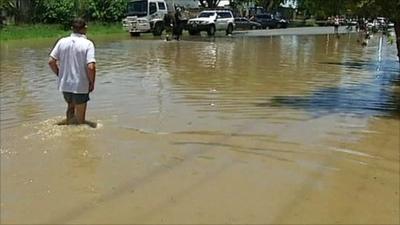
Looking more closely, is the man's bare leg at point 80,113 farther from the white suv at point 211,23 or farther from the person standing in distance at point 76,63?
the white suv at point 211,23

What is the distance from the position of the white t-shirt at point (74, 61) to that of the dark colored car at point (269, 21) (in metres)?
51.9

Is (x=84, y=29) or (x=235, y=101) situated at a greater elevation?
(x=84, y=29)

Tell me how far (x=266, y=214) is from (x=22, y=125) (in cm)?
530

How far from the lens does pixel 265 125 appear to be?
9.62 m

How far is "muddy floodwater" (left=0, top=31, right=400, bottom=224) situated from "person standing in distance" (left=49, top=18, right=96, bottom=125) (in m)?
0.61

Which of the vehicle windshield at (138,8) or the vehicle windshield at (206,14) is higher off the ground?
the vehicle windshield at (138,8)

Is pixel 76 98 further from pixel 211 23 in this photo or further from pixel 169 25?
pixel 211 23

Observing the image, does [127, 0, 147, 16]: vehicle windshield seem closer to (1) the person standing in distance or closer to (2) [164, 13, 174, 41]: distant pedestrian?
(2) [164, 13, 174, 41]: distant pedestrian

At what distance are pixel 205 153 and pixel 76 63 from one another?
2256 mm

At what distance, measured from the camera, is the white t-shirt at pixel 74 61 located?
870 cm

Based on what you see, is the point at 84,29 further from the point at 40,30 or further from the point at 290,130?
the point at 40,30

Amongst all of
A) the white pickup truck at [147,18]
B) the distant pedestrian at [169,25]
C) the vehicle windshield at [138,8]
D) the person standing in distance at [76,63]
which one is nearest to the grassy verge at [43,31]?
the vehicle windshield at [138,8]

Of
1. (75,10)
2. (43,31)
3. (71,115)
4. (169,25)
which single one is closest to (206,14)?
(169,25)

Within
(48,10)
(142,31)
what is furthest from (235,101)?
(48,10)
